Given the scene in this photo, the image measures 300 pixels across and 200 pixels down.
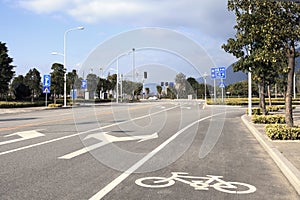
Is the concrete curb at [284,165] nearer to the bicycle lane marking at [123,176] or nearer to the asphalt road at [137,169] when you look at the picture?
the asphalt road at [137,169]

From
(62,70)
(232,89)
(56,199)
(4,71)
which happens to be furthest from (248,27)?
(232,89)

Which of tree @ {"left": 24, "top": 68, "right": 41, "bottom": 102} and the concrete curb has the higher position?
tree @ {"left": 24, "top": 68, "right": 41, "bottom": 102}

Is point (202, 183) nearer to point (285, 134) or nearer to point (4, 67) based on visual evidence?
point (285, 134)

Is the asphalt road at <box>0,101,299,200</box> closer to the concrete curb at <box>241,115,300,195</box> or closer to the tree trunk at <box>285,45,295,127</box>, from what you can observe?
the concrete curb at <box>241,115,300,195</box>

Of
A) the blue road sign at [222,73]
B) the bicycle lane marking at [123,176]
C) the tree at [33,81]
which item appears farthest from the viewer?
the tree at [33,81]

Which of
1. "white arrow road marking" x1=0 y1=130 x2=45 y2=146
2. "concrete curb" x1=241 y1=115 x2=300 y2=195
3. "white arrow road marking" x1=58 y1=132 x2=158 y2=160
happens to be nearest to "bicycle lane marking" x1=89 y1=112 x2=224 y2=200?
"white arrow road marking" x1=58 y1=132 x2=158 y2=160

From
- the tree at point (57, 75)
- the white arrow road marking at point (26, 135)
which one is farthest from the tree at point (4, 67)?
the white arrow road marking at point (26, 135)

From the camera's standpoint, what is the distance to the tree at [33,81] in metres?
67.2

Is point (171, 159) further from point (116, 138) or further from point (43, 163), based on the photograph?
point (116, 138)

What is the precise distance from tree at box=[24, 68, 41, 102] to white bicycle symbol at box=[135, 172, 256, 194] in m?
63.9

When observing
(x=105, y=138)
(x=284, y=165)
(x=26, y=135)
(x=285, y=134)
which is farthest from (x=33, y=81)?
(x=284, y=165)

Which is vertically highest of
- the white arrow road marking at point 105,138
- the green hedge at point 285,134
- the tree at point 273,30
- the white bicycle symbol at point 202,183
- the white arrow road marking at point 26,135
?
the tree at point 273,30

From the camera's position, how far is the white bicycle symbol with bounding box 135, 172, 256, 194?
6145mm

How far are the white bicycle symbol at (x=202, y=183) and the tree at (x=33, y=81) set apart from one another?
63.9m
